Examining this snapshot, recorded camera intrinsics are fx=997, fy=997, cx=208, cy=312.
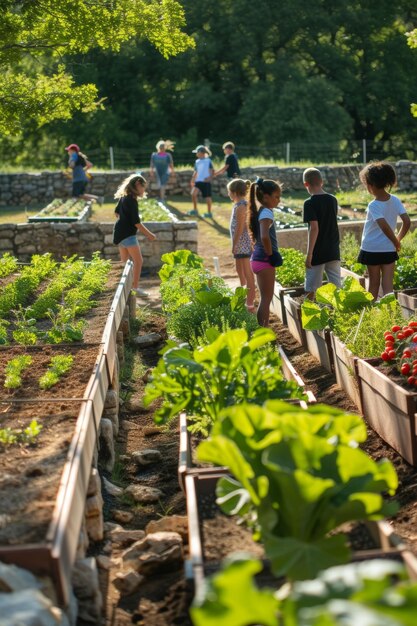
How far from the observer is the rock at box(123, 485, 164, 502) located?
6.09 m

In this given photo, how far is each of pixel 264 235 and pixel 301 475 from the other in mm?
5168

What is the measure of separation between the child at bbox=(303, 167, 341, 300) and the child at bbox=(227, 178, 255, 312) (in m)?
1.25

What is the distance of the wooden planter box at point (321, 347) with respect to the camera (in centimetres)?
809

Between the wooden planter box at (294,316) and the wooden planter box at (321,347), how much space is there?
29 centimetres

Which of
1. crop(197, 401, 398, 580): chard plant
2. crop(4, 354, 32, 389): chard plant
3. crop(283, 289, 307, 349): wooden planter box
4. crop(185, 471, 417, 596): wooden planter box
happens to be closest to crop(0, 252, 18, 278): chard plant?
crop(283, 289, 307, 349): wooden planter box

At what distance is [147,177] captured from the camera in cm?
2758

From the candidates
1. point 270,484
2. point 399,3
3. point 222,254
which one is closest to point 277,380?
point 270,484

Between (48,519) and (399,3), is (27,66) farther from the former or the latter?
(48,519)

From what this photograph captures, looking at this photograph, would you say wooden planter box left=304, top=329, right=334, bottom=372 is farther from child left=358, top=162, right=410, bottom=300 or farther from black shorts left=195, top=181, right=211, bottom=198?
black shorts left=195, top=181, right=211, bottom=198

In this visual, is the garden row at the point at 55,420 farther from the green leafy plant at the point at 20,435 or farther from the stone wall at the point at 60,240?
the stone wall at the point at 60,240

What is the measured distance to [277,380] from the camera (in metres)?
5.36

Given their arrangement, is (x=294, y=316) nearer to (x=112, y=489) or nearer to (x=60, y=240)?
(x=112, y=489)

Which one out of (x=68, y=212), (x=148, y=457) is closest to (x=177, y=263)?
(x=148, y=457)

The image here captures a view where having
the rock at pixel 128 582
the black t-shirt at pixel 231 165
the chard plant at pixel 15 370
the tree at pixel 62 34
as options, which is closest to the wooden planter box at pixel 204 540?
the rock at pixel 128 582
